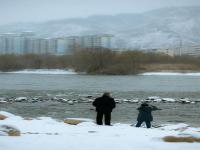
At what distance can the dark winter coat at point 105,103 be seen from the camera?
1555cm

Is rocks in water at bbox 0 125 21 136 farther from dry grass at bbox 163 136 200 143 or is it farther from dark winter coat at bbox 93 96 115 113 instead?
dark winter coat at bbox 93 96 115 113

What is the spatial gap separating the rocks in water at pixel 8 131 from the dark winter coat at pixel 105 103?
469 centimetres

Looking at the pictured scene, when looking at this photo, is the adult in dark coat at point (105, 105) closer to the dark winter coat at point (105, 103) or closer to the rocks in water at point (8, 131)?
the dark winter coat at point (105, 103)

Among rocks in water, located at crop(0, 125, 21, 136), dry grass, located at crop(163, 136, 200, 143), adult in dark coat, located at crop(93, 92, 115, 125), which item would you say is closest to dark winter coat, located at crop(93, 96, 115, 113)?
adult in dark coat, located at crop(93, 92, 115, 125)

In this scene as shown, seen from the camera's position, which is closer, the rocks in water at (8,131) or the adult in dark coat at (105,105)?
the rocks in water at (8,131)

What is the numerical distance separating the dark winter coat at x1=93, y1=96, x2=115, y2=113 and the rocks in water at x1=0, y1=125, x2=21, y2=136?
4.69 m

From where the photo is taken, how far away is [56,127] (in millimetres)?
14039

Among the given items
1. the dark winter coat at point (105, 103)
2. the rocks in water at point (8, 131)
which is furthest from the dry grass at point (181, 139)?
the dark winter coat at point (105, 103)

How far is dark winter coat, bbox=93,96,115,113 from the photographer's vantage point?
612 inches

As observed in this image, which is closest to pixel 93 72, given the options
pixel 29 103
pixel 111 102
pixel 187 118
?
pixel 29 103

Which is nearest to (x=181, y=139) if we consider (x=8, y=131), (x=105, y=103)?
(x=8, y=131)

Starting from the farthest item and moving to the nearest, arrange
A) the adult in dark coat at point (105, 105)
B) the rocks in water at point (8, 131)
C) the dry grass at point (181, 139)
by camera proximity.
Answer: the adult in dark coat at point (105, 105), the rocks in water at point (8, 131), the dry grass at point (181, 139)

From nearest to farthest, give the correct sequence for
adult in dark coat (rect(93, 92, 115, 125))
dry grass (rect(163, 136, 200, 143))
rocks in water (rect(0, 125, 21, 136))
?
dry grass (rect(163, 136, 200, 143)) → rocks in water (rect(0, 125, 21, 136)) → adult in dark coat (rect(93, 92, 115, 125))

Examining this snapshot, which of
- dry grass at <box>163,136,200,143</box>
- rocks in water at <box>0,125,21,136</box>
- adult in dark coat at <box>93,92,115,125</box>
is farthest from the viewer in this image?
adult in dark coat at <box>93,92,115,125</box>
